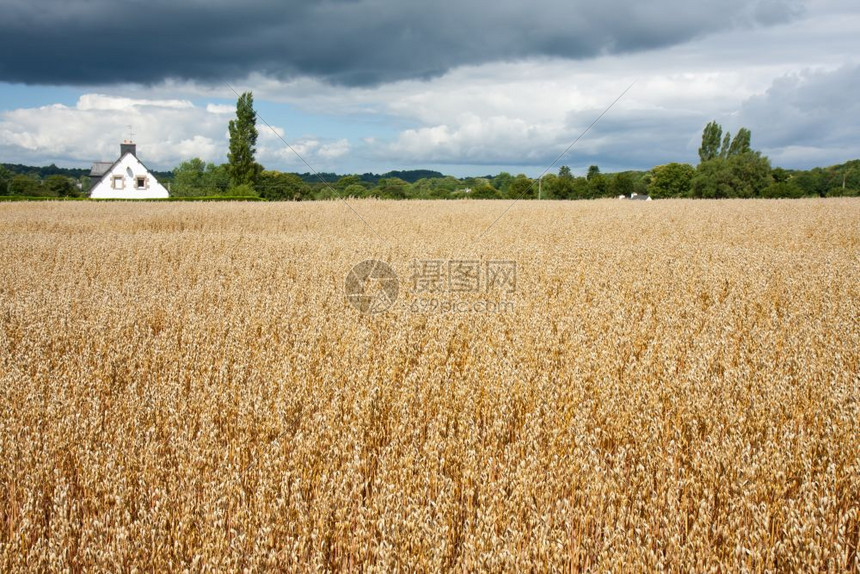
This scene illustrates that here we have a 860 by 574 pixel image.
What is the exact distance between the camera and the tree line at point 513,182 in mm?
43094

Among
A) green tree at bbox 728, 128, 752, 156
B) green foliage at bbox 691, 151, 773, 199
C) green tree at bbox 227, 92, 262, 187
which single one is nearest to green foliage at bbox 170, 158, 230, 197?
green tree at bbox 227, 92, 262, 187

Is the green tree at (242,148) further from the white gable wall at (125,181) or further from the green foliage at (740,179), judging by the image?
the green foliage at (740,179)

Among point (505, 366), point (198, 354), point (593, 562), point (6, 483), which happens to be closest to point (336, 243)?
point (198, 354)

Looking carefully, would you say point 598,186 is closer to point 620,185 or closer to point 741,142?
point 620,185

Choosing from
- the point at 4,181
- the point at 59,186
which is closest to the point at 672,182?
the point at 59,186

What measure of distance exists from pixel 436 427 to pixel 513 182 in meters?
55.6

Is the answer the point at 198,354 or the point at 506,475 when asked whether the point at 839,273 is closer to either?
the point at 506,475

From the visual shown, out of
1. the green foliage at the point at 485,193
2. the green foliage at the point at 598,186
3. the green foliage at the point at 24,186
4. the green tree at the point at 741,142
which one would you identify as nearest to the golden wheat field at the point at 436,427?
the green foliage at the point at 485,193

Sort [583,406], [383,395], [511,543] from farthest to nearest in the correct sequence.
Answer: [383,395], [583,406], [511,543]

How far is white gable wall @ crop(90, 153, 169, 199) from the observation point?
154 feet

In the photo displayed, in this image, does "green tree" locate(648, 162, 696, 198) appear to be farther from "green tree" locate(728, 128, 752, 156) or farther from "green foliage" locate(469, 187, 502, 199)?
"green foliage" locate(469, 187, 502, 199)

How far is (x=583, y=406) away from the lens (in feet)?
9.09

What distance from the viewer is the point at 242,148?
4303cm

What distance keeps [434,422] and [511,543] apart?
87 cm
